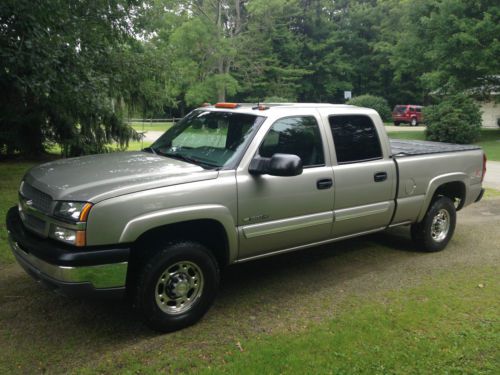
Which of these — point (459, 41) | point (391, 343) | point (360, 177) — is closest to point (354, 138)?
point (360, 177)

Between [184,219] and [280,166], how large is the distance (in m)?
0.91

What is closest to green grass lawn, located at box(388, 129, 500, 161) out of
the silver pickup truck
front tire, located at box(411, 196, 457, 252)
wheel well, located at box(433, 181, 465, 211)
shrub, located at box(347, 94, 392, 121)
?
shrub, located at box(347, 94, 392, 121)

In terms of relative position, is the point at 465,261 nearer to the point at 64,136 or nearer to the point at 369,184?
the point at 369,184

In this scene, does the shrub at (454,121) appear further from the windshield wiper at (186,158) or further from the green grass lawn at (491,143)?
the windshield wiper at (186,158)

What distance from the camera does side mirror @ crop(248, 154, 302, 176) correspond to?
3955mm

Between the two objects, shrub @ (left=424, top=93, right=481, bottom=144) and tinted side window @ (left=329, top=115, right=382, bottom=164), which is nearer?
tinted side window @ (left=329, top=115, right=382, bottom=164)

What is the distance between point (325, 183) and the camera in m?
4.65

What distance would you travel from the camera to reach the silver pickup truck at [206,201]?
11.3 ft

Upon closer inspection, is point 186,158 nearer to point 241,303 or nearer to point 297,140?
point 297,140

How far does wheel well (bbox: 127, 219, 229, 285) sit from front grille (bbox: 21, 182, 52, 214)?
721 millimetres

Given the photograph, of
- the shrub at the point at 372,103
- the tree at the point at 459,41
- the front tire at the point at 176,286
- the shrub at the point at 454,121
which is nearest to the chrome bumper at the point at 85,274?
the front tire at the point at 176,286

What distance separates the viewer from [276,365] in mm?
3381

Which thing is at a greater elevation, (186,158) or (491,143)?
(186,158)

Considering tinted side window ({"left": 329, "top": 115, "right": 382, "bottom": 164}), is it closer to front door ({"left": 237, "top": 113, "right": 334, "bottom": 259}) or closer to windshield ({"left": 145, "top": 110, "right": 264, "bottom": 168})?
front door ({"left": 237, "top": 113, "right": 334, "bottom": 259})
